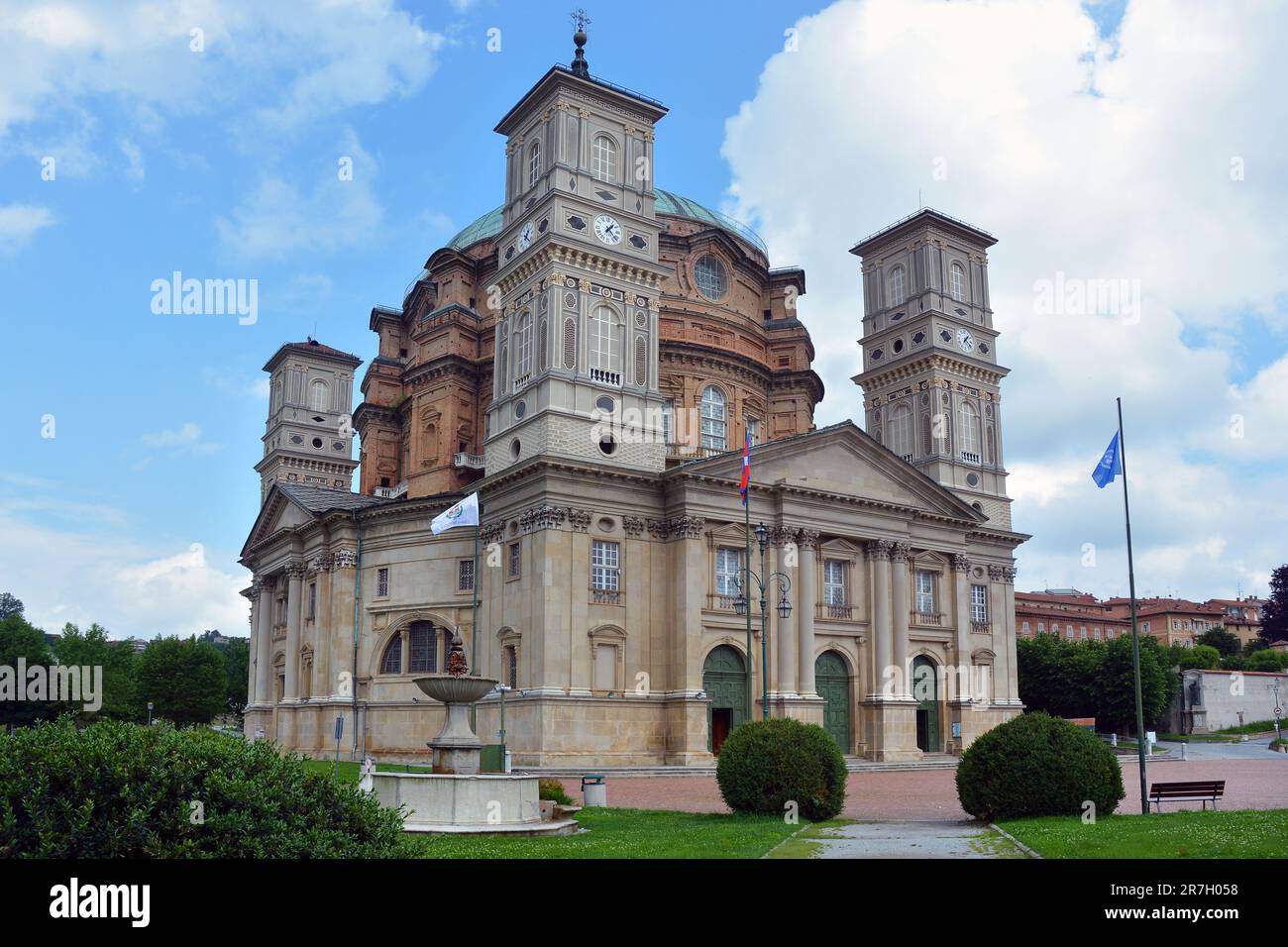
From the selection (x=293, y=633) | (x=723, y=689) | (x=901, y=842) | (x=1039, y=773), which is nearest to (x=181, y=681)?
(x=293, y=633)

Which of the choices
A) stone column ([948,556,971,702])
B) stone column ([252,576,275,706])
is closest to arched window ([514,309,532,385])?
stone column ([252,576,275,706])

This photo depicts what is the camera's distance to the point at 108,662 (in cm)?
9556

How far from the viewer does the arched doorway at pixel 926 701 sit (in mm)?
51875

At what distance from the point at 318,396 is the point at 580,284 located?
1249 inches

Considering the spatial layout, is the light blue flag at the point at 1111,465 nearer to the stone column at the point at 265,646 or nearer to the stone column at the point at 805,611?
the stone column at the point at 805,611

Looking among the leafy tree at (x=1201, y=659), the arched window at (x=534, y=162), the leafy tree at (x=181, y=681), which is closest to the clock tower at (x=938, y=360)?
the arched window at (x=534, y=162)

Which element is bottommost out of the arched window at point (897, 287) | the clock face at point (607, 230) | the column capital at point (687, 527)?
the column capital at point (687, 527)

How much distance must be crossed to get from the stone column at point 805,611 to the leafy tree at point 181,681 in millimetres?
56935

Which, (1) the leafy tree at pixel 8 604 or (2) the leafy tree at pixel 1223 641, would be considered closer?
(2) the leafy tree at pixel 1223 641

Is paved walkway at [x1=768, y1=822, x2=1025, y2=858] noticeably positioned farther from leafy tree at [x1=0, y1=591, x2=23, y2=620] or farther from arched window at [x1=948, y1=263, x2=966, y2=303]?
leafy tree at [x1=0, y1=591, x2=23, y2=620]

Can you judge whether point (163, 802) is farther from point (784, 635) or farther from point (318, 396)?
point (318, 396)

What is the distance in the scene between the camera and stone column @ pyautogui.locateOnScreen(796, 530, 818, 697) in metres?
46.0
